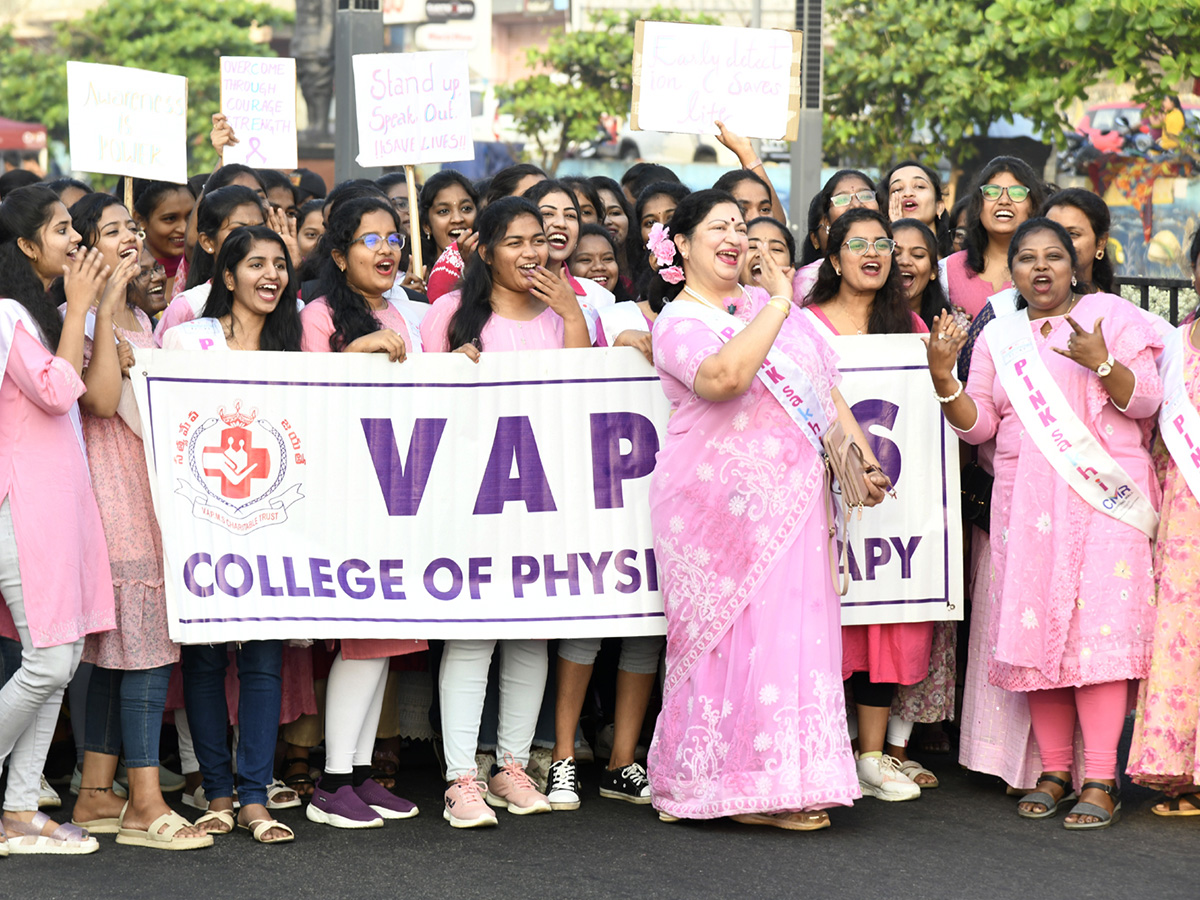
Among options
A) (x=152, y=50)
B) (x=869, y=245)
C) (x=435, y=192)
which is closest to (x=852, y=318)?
(x=869, y=245)

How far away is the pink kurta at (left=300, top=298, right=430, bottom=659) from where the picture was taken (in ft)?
17.3

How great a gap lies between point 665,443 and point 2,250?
2.05 m

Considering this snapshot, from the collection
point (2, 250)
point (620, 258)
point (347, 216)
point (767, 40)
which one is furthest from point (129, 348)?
point (767, 40)

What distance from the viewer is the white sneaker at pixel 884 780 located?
5.48m

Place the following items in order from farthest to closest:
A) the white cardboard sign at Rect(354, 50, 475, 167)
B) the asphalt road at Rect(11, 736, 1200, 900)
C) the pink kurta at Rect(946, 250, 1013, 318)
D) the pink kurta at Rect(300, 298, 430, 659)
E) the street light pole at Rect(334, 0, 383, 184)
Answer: the street light pole at Rect(334, 0, 383, 184), the white cardboard sign at Rect(354, 50, 475, 167), the pink kurta at Rect(946, 250, 1013, 318), the pink kurta at Rect(300, 298, 430, 659), the asphalt road at Rect(11, 736, 1200, 900)

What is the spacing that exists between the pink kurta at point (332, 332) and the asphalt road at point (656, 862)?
0.53 meters

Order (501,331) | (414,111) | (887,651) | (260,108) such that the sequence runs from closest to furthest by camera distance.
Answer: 1. (501,331)
2. (887,651)
3. (414,111)
4. (260,108)

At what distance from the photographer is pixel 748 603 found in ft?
16.5

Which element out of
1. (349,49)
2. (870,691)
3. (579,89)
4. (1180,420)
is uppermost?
(579,89)

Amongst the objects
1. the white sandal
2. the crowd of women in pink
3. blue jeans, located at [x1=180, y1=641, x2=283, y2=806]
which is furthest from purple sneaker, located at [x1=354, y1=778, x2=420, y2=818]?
the white sandal

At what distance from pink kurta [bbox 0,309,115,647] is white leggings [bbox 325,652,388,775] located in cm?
84

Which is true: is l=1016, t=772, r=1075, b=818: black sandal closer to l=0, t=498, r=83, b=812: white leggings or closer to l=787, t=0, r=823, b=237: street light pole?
l=0, t=498, r=83, b=812: white leggings

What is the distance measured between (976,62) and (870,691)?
15465 millimetres

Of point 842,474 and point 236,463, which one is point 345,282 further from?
point 842,474
